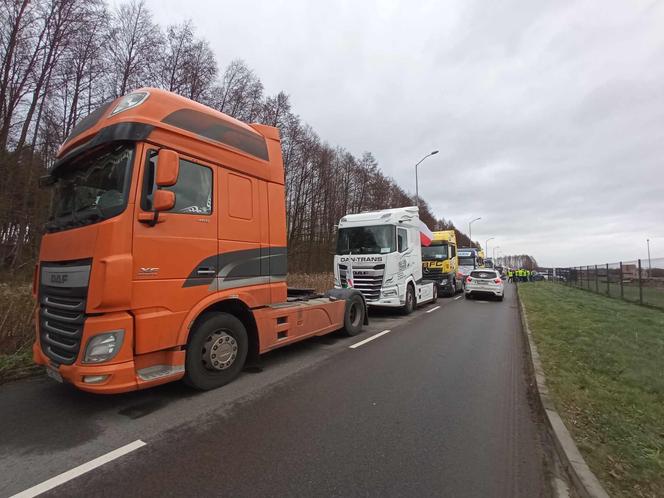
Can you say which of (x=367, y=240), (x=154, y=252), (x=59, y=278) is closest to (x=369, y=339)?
(x=367, y=240)

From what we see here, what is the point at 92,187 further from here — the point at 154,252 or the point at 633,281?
the point at 633,281

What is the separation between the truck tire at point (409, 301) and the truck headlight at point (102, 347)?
949 centimetres

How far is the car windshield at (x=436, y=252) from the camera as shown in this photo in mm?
18156

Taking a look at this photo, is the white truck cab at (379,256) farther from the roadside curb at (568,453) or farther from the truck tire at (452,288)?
the truck tire at (452,288)

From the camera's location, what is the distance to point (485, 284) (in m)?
17.8

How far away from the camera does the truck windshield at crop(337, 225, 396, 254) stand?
1102 cm

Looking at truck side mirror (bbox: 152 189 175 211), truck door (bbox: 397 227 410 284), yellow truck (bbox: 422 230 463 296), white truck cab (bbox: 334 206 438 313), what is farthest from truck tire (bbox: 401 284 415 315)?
truck side mirror (bbox: 152 189 175 211)

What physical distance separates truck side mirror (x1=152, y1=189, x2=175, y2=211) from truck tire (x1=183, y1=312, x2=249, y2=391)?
5.07ft

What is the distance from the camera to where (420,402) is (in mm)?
4395

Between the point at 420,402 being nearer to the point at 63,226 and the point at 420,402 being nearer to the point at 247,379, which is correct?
the point at 247,379

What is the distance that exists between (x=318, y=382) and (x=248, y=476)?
7.50ft

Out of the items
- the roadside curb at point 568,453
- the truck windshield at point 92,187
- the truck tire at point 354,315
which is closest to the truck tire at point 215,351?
the truck windshield at point 92,187

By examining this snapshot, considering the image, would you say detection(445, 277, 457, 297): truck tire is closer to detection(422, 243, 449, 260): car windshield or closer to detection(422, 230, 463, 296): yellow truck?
detection(422, 230, 463, 296): yellow truck

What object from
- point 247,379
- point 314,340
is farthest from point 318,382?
point 314,340
